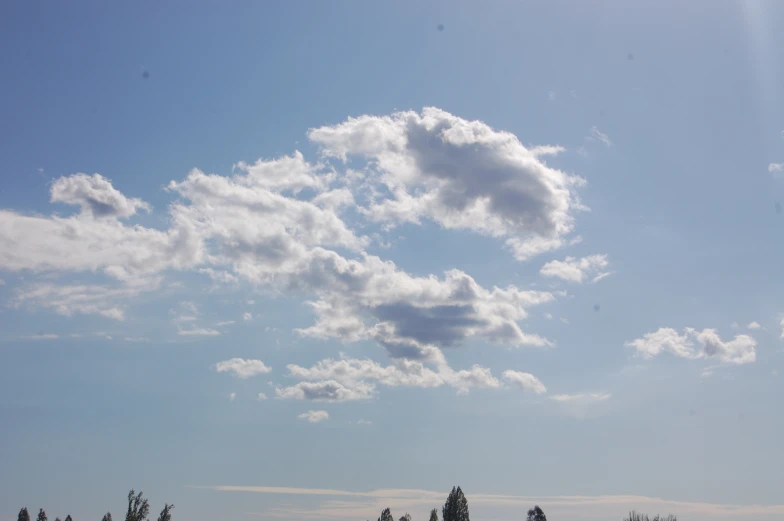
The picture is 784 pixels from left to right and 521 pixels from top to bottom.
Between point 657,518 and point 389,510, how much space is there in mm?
82164

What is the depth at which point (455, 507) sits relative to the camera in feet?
480

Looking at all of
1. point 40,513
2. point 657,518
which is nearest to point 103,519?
point 40,513

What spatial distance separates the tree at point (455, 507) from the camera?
14512 centimetres

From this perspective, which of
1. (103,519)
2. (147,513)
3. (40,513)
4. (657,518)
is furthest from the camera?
(657,518)

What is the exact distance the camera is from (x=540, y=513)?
142m

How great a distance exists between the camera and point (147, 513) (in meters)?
139

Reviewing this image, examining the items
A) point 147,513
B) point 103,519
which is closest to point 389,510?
point 147,513

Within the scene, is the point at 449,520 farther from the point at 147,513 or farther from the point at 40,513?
the point at 40,513

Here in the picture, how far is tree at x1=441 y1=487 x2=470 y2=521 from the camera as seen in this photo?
145m

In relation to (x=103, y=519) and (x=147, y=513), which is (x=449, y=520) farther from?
(x=103, y=519)

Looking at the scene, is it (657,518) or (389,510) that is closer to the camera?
(389,510)

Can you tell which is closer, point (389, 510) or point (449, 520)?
point (449, 520)

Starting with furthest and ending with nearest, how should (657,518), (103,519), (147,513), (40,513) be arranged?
(657,518), (40,513), (103,519), (147,513)

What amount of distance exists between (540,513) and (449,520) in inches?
749
